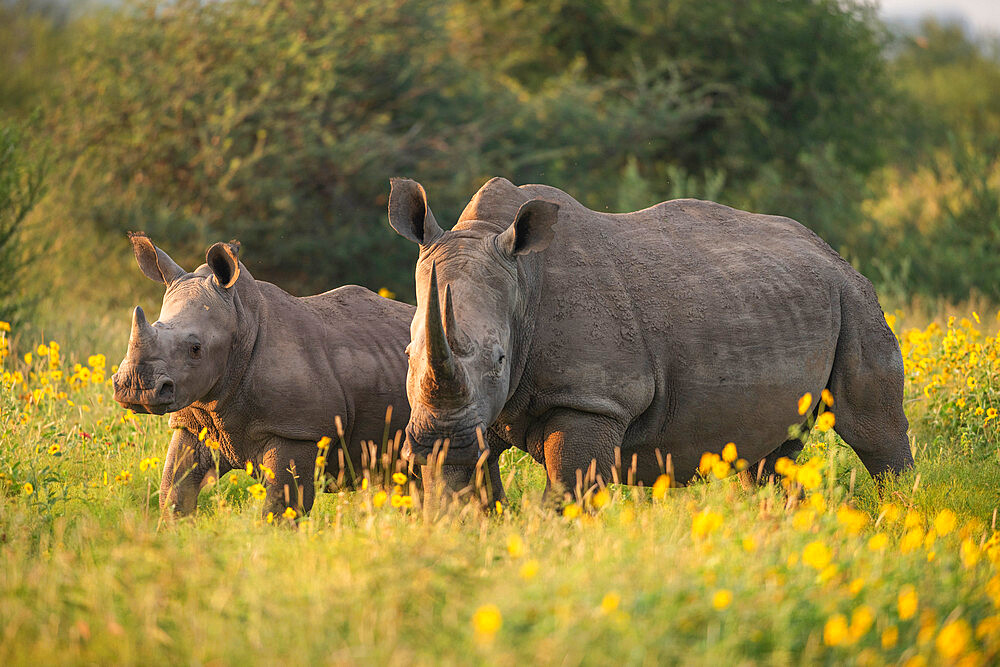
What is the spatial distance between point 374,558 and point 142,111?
12714mm

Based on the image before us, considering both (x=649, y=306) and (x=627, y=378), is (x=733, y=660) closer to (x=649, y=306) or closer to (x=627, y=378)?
(x=627, y=378)

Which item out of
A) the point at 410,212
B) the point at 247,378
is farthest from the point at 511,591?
the point at 247,378

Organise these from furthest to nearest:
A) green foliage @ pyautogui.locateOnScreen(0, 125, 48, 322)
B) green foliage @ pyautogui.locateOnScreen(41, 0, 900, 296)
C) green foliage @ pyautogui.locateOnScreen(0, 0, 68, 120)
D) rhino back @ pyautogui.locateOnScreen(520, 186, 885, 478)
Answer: green foliage @ pyautogui.locateOnScreen(0, 0, 68, 120)
green foliage @ pyautogui.locateOnScreen(41, 0, 900, 296)
green foliage @ pyautogui.locateOnScreen(0, 125, 48, 322)
rhino back @ pyautogui.locateOnScreen(520, 186, 885, 478)

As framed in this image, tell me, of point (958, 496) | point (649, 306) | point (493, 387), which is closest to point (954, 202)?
point (958, 496)

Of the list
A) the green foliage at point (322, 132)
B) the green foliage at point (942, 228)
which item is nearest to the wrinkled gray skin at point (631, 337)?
the green foliage at point (942, 228)

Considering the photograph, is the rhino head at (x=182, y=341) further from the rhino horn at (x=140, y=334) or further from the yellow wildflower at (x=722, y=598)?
the yellow wildflower at (x=722, y=598)

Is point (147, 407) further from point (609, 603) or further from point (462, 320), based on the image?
point (609, 603)

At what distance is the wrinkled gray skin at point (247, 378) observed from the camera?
5516mm

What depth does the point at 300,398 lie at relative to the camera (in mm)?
5809

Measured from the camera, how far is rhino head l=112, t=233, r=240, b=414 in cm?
539

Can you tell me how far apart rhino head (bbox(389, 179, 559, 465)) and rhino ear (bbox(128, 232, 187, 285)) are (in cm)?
153

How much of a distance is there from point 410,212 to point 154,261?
69.9 inches

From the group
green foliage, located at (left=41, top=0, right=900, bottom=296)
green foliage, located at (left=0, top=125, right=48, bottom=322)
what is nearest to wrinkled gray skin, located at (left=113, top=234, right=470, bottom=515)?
green foliage, located at (left=0, top=125, right=48, bottom=322)

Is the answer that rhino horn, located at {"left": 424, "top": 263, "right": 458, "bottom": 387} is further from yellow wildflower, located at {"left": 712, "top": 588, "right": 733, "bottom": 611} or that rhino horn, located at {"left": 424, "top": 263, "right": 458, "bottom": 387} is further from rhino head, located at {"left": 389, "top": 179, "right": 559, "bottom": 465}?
yellow wildflower, located at {"left": 712, "top": 588, "right": 733, "bottom": 611}
